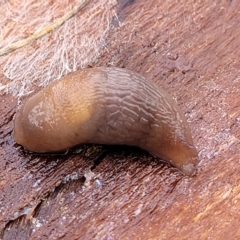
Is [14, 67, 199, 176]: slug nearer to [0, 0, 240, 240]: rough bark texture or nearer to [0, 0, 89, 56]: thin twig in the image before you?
[0, 0, 240, 240]: rough bark texture

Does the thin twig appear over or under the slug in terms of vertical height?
over

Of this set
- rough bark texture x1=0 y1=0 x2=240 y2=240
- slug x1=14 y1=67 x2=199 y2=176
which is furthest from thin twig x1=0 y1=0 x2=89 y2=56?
slug x1=14 y1=67 x2=199 y2=176

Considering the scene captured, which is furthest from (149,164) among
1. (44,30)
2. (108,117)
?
(44,30)

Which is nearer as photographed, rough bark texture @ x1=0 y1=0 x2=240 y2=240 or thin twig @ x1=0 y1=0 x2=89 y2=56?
rough bark texture @ x1=0 y1=0 x2=240 y2=240

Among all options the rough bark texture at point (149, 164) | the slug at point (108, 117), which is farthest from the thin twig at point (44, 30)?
the slug at point (108, 117)

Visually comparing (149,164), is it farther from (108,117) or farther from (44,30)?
(44,30)

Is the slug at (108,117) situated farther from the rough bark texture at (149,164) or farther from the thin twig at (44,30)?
the thin twig at (44,30)

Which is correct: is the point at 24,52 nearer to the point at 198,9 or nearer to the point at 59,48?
the point at 59,48
